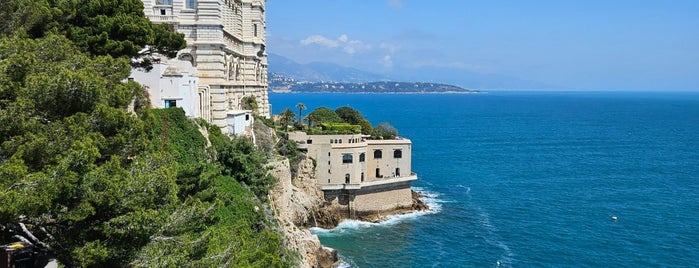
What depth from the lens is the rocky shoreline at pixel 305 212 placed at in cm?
3694

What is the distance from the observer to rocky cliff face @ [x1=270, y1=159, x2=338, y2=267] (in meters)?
36.1

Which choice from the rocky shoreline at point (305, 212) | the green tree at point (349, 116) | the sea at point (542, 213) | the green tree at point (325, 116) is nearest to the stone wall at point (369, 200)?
the rocky shoreline at point (305, 212)

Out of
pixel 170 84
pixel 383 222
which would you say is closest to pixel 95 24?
pixel 170 84

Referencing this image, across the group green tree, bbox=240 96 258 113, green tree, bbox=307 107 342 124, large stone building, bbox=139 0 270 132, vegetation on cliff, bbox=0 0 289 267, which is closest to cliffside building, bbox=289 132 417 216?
green tree, bbox=240 96 258 113

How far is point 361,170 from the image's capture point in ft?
171

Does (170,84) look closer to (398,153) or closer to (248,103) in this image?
(248,103)

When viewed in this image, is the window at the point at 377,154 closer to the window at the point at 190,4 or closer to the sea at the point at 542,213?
the sea at the point at 542,213

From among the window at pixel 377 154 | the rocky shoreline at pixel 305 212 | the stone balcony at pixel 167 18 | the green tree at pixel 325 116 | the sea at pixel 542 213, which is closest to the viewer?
the stone balcony at pixel 167 18

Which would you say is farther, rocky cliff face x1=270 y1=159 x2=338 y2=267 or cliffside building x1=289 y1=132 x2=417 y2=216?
cliffside building x1=289 y1=132 x2=417 y2=216

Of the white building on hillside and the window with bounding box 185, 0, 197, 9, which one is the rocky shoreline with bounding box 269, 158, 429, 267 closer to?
the white building on hillside

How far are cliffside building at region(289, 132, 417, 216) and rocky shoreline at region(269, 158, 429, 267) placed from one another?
33.0 inches

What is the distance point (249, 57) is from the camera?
49.1 m

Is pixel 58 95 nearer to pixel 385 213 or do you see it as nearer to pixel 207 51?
pixel 207 51

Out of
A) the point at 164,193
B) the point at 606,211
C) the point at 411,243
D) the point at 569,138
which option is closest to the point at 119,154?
the point at 164,193
